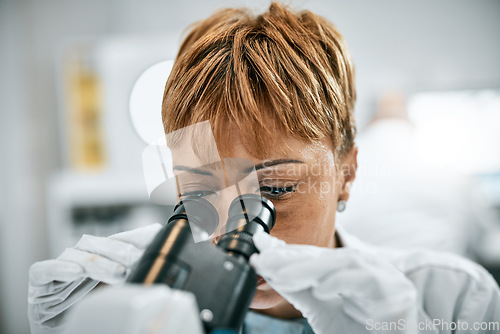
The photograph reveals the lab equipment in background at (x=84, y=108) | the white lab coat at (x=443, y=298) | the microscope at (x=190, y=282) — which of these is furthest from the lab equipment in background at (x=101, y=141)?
the microscope at (x=190, y=282)

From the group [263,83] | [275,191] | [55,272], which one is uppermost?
[263,83]

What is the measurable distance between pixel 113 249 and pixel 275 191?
0.94 ft

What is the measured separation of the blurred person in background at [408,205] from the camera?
1544 mm

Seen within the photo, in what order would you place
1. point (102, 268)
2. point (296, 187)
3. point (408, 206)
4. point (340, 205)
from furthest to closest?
point (408, 206), point (340, 205), point (296, 187), point (102, 268)

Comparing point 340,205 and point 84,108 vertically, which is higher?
point 84,108

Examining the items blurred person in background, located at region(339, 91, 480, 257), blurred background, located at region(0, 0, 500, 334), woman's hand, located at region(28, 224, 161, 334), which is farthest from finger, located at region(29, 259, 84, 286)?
blurred background, located at region(0, 0, 500, 334)

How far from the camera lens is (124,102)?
2383mm

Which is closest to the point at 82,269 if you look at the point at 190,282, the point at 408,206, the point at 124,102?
the point at 190,282

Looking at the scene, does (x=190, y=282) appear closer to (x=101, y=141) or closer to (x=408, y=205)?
(x=408, y=205)

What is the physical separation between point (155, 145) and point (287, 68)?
32cm

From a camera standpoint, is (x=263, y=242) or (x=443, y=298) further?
(x=443, y=298)

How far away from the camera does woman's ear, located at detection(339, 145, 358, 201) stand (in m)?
0.80

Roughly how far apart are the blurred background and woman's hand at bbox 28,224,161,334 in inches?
58.1

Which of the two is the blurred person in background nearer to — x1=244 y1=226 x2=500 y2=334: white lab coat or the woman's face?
x1=244 y1=226 x2=500 y2=334: white lab coat
